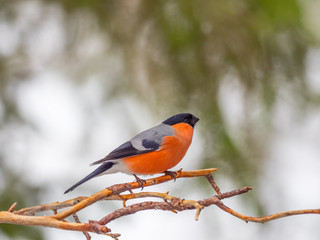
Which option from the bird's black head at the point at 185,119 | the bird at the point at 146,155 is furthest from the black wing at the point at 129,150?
the bird's black head at the point at 185,119

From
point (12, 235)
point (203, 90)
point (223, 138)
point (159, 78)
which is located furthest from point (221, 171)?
point (12, 235)

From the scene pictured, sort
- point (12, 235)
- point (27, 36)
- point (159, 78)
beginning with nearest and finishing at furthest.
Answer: point (12, 235) → point (159, 78) → point (27, 36)

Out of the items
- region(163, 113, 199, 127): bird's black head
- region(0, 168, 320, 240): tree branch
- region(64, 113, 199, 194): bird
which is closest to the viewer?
region(0, 168, 320, 240): tree branch

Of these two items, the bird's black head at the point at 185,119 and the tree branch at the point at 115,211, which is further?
the bird's black head at the point at 185,119

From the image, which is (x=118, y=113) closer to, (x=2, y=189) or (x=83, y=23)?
(x=83, y=23)

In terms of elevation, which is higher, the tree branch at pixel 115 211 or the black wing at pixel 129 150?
the black wing at pixel 129 150

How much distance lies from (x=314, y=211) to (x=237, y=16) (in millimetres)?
1300

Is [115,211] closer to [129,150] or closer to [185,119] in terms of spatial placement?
[129,150]

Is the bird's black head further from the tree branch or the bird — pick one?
the tree branch

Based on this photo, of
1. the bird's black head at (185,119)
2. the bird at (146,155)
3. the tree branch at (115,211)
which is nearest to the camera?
the tree branch at (115,211)

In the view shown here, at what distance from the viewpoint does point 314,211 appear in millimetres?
607

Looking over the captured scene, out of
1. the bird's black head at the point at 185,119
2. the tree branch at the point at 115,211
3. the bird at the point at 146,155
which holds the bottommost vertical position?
the tree branch at the point at 115,211

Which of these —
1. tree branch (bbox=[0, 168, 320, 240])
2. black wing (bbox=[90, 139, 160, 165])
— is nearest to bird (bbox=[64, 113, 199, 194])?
Answer: black wing (bbox=[90, 139, 160, 165])

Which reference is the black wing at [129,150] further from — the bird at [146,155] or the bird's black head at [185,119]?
the bird's black head at [185,119]
